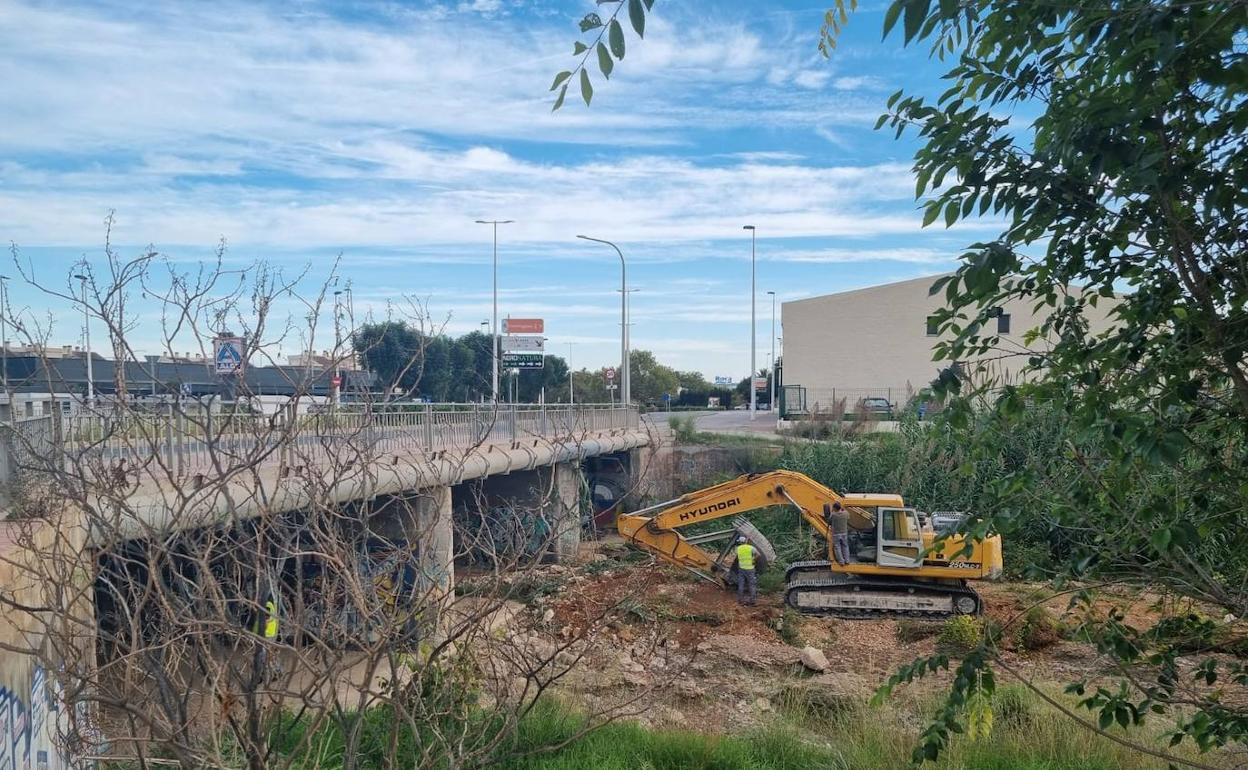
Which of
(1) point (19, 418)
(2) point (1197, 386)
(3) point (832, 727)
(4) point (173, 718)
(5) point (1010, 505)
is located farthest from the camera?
(3) point (832, 727)

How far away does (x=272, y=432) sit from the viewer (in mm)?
5035

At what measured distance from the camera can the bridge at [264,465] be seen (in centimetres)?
513

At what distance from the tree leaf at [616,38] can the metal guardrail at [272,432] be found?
3260mm

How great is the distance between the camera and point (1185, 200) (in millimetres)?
3295

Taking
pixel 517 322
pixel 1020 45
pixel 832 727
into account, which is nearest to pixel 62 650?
pixel 1020 45

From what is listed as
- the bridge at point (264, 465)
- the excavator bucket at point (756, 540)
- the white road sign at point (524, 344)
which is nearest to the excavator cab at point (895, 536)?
the excavator bucket at point (756, 540)

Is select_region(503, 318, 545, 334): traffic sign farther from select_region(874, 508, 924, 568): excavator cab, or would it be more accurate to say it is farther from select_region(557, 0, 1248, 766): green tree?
select_region(557, 0, 1248, 766): green tree

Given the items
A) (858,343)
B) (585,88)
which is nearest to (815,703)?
(585,88)

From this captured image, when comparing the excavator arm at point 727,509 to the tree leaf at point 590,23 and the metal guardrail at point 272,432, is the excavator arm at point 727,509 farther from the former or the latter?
the tree leaf at point 590,23

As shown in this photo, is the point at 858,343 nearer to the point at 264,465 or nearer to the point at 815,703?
the point at 815,703

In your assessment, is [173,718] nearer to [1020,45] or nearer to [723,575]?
[1020,45]

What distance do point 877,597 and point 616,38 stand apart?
17313 mm

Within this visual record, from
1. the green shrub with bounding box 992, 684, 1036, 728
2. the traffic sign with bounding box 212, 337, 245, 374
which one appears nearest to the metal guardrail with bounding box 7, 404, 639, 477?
the traffic sign with bounding box 212, 337, 245, 374

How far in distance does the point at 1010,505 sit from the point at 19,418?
8.86 m
